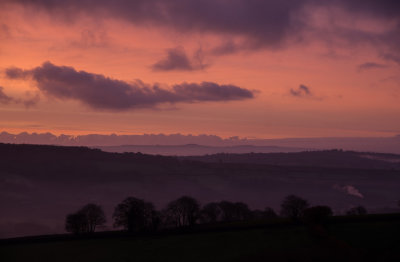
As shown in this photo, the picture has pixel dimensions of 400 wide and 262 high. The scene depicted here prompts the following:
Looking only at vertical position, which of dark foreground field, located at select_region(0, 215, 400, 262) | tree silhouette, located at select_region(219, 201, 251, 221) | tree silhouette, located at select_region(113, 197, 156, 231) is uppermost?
tree silhouette, located at select_region(113, 197, 156, 231)

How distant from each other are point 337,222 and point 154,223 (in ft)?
101

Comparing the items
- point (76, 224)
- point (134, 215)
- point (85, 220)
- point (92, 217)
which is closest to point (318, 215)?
point (134, 215)

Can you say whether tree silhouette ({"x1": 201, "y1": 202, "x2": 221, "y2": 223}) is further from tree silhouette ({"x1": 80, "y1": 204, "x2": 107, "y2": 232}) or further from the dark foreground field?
the dark foreground field

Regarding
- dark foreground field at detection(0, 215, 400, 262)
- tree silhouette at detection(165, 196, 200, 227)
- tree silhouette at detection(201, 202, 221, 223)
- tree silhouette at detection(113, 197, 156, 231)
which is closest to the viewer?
dark foreground field at detection(0, 215, 400, 262)

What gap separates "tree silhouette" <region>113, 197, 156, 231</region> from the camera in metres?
72.9

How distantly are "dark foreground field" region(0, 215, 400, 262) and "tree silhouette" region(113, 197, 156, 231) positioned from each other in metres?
6.19

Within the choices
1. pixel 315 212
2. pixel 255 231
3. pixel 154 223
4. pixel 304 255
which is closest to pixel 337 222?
pixel 315 212

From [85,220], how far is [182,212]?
18861mm

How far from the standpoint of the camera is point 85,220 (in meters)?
77.4

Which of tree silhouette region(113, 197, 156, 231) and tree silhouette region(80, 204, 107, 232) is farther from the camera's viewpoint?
tree silhouette region(80, 204, 107, 232)

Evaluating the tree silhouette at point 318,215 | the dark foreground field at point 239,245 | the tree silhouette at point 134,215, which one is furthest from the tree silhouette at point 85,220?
the tree silhouette at point 318,215

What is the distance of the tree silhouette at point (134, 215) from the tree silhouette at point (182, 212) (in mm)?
6370

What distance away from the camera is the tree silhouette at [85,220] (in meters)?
75.1

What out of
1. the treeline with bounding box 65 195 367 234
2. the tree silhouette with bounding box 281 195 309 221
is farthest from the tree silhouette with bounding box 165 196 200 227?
the tree silhouette with bounding box 281 195 309 221
